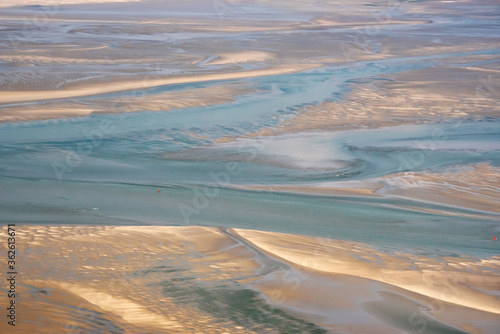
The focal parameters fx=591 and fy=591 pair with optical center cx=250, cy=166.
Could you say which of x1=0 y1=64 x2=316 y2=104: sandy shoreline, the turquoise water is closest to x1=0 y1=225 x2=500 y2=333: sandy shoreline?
the turquoise water

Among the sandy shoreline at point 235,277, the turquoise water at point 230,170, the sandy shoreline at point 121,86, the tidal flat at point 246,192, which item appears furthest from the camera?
the sandy shoreline at point 121,86

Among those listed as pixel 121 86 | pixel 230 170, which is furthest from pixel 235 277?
pixel 121 86

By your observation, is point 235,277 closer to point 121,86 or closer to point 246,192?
point 246,192

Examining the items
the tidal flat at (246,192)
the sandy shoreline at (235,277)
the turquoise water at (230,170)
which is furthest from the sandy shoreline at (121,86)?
the sandy shoreline at (235,277)

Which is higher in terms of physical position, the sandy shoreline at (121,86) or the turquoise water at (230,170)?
the sandy shoreline at (121,86)

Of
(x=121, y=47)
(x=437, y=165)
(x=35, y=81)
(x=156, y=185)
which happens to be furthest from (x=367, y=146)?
(x=121, y=47)

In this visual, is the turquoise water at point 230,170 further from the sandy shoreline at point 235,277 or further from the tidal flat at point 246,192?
the sandy shoreline at point 235,277

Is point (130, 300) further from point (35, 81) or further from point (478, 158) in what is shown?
point (35, 81)

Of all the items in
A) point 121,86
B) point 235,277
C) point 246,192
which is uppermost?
point 121,86
